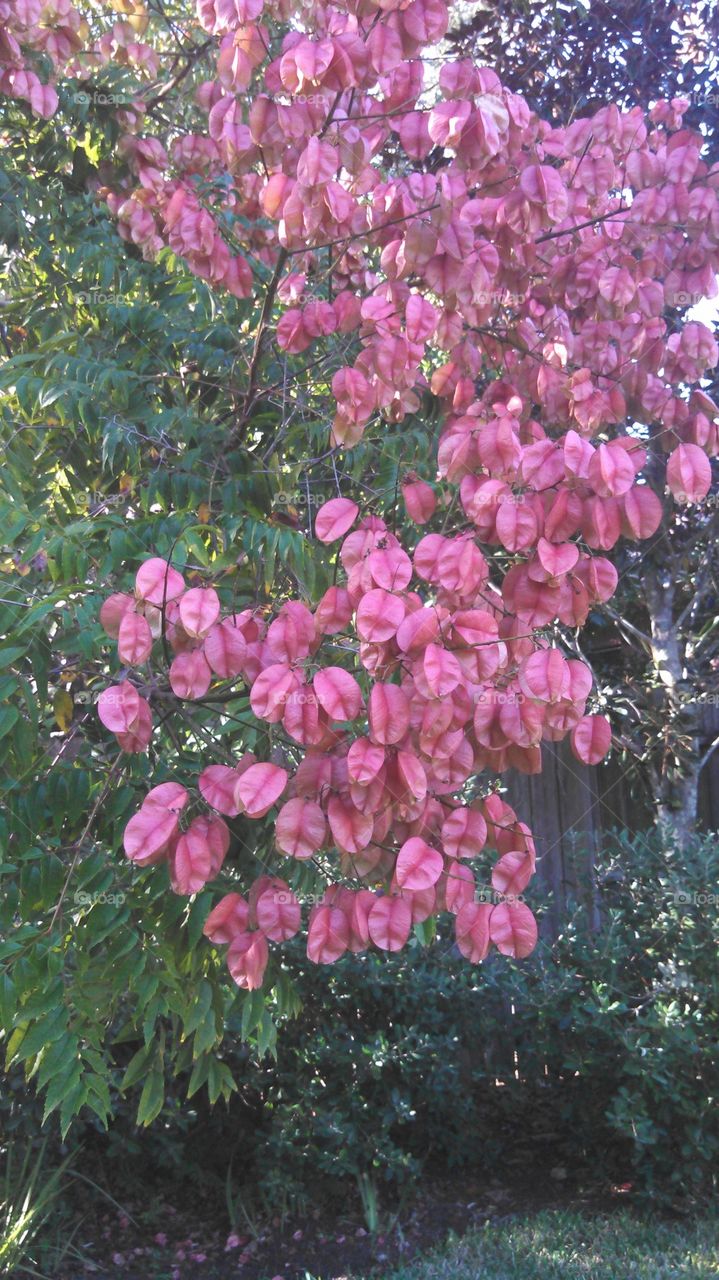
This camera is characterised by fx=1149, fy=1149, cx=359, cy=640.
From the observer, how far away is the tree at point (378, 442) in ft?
7.22

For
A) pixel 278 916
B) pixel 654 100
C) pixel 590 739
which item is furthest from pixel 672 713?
pixel 278 916

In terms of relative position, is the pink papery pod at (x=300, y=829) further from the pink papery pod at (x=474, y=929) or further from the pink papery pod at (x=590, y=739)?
the pink papery pod at (x=590, y=739)

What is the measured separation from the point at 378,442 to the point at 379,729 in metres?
2.11

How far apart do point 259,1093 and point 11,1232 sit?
4.33ft

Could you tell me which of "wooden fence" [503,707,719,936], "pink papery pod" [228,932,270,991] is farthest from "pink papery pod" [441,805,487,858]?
"wooden fence" [503,707,719,936]

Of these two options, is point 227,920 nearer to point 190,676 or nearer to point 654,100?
point 190,676

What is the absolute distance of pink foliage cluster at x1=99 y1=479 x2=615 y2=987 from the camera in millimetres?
2105

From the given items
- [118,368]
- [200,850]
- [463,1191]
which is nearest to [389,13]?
[118,368]

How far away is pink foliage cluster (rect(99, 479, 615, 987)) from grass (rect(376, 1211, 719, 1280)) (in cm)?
250

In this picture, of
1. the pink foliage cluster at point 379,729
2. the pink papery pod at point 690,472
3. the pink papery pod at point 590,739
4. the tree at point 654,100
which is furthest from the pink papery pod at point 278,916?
the tree at point 654,100

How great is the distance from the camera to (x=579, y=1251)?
448 centimetres

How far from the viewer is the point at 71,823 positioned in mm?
2713

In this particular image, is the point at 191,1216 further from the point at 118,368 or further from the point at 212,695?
the point at 118,368

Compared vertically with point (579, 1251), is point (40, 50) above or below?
above
